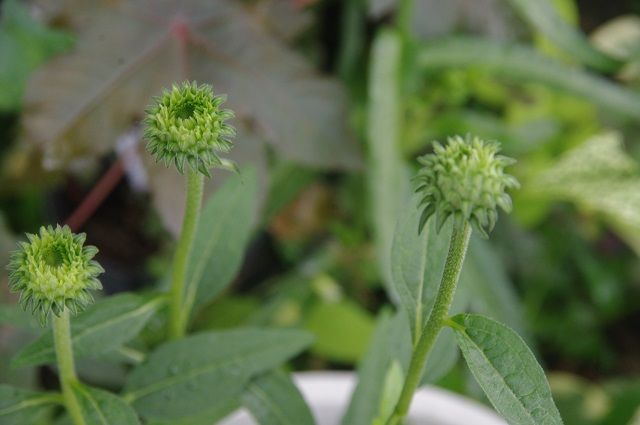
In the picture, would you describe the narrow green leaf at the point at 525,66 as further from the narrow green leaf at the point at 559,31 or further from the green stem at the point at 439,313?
the green stem at the point at 439,313

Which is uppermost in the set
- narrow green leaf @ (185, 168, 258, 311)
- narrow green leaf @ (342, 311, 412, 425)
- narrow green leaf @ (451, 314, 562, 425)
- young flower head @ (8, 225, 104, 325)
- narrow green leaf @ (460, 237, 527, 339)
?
narrow green leaf @ (460, 237, 527, 339)

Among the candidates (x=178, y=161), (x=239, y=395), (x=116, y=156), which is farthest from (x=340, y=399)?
(x=116, y=156)

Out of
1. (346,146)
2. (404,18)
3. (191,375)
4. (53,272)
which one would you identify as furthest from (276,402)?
(404,18)

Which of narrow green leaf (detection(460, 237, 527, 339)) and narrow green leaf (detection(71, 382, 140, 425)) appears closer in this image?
narrow green leaf (detection(71, 382, 140, 425))

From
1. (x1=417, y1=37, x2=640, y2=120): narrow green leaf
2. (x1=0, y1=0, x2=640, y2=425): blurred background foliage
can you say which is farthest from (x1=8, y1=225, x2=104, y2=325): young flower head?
(x1=417, y1=37, x2=640, y2=120): narrow green leaf

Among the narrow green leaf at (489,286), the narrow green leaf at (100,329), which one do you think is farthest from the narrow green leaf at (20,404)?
the narrow green leaf at (489,286)

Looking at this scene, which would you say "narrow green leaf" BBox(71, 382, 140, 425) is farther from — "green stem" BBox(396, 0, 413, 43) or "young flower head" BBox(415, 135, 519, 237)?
"green stem" BBox(396, 0, 413, 43)
